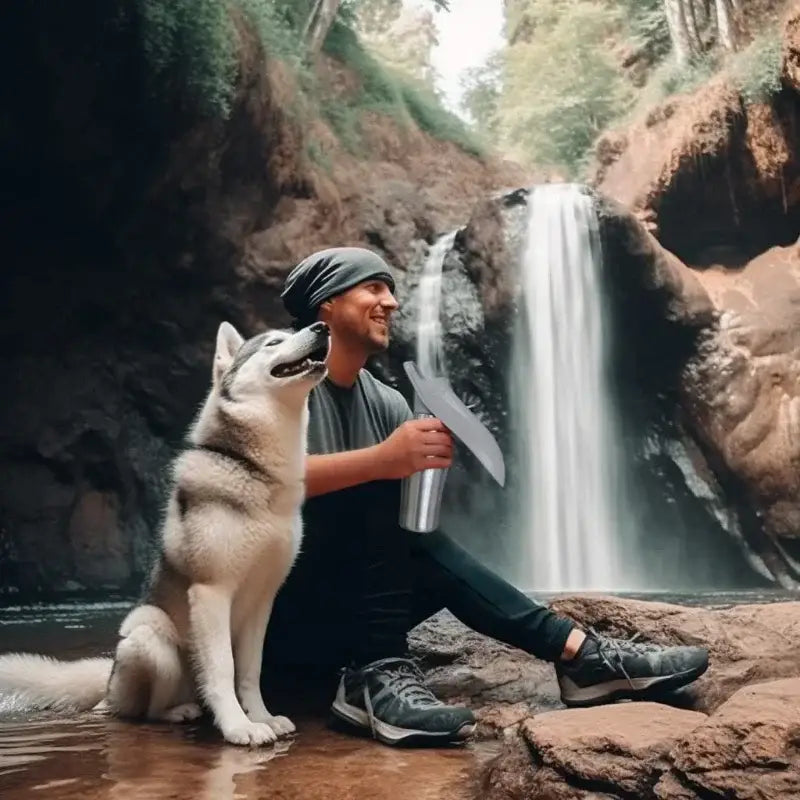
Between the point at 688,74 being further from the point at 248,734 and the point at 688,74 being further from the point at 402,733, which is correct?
the point at 248,734

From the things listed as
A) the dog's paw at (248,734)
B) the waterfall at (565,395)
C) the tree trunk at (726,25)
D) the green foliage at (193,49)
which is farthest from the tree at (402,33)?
the dog's paw at (248,734)

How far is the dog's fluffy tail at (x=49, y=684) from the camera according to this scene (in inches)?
97.2

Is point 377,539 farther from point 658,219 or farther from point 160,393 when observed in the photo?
point 658,219

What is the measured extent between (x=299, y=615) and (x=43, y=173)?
647cm

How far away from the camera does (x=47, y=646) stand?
4152 mm

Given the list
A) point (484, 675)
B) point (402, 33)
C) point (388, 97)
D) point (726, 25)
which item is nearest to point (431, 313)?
point (388, 97)

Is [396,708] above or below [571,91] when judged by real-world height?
below

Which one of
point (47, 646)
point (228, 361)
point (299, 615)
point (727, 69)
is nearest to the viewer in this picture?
point (228, 361)

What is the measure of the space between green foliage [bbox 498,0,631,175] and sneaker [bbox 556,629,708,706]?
1463 centimetres

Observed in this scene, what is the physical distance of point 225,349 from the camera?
229 centimetres

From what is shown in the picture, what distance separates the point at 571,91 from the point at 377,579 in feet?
52.7

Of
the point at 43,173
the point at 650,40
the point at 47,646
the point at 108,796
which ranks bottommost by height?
the point at 108,796

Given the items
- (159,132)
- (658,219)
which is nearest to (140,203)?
(159,132)

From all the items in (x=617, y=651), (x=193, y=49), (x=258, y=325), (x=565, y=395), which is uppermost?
(x=193, y=49)
